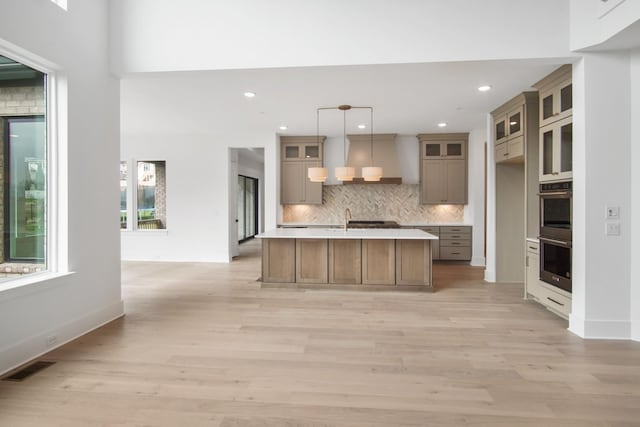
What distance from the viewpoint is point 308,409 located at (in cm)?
216

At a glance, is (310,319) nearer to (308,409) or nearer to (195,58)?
(308,409)

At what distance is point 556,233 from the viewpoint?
12.7ft

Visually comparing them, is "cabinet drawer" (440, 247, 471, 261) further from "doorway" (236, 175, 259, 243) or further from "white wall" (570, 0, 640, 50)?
"doorway" (236, 175, 259, 243)

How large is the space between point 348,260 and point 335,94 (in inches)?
92.6

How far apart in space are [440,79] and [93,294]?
440 centimetres

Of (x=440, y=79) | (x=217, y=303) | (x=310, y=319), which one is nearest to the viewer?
(x=310, y=319)

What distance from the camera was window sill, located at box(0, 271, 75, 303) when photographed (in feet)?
8.57

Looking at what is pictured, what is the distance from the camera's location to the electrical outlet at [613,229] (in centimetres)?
331

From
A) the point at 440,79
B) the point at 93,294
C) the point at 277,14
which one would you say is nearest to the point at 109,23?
the point at 277,14

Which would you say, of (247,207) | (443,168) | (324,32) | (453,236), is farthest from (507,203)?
(247,207)

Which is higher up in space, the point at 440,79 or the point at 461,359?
the point at 440,79

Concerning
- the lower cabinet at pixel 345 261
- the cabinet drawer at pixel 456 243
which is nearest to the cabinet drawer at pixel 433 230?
the cabinet drawer at pixel 456 243

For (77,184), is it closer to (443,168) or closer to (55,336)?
(55,336)

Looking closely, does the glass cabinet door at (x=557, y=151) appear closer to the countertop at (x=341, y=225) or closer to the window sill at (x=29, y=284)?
the countertop at (x=341, y=225)
